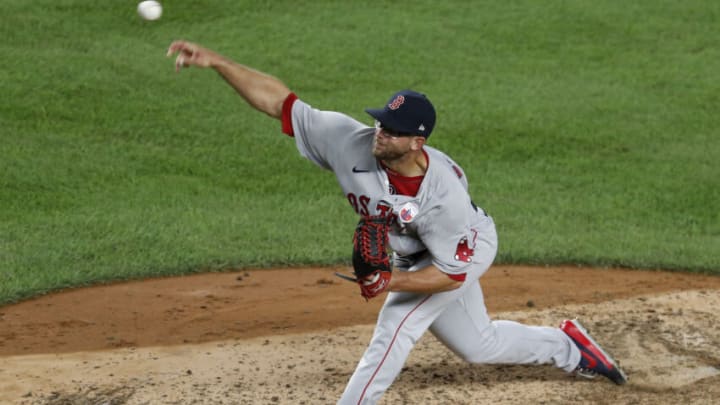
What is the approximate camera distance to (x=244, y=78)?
5.64 meters

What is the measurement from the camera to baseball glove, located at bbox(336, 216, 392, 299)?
5141 millimetres

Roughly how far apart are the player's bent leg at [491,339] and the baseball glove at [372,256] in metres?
0.66

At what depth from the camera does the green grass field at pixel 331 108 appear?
29.8 feet

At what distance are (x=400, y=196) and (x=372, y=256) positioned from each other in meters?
0.43

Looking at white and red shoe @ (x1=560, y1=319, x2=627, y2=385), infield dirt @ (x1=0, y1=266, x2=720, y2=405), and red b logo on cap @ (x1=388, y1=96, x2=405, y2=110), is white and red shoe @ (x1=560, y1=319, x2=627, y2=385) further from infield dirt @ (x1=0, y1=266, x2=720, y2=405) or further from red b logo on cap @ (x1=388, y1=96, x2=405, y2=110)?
red b logo on cap @ (x1=388, y1=96, x2=405, y2=110)

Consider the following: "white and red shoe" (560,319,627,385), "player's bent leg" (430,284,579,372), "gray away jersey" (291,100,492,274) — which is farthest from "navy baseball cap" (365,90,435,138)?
"white and red shoe" (560,319,627,385)

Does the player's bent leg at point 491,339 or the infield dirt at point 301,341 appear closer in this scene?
the player's bent leg at point 491,339

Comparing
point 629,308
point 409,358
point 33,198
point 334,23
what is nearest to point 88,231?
point 33,198

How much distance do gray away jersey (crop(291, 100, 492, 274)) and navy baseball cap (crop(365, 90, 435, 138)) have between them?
241 mm

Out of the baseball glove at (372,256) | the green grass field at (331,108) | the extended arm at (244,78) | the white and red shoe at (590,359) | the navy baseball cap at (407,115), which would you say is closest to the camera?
the baseball glove at (372,256)

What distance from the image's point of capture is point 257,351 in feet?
22.1

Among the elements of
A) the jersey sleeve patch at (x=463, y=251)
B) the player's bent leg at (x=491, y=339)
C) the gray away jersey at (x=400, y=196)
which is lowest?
the player's bent leg at (x=491, y=339)

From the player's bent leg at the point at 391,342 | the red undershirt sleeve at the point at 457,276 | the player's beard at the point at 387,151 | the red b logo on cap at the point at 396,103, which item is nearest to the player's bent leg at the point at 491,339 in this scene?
the player's bent leg at the point at 391,342

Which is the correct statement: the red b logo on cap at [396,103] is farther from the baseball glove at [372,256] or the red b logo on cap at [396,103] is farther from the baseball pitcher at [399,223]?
the baseball glove at [372,256]
